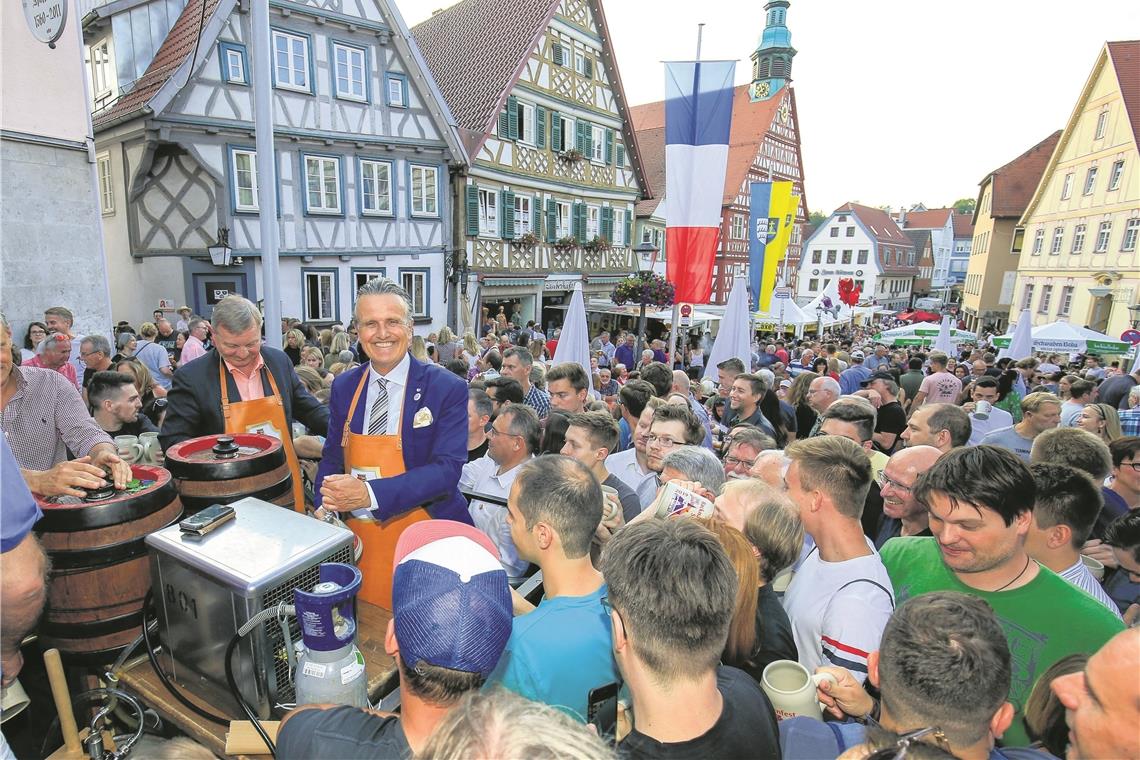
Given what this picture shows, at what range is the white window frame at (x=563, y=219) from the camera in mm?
20844

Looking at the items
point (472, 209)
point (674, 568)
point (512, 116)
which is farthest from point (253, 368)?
point (512, 116)

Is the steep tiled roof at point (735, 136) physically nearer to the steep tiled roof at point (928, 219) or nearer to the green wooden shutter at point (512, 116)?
the green wooden shutter at point (512, 116)

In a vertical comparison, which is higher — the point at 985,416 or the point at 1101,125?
the point at 1101,125

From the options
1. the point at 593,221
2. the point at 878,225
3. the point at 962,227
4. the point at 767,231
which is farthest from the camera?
the point at 962,227

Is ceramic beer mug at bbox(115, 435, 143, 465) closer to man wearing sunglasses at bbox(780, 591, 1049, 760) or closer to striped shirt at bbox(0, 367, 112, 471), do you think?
striped shirt at bbox(0, 367, 112, 471)

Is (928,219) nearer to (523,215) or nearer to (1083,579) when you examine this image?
(523,215)

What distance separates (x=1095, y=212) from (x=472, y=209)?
30.2 meters

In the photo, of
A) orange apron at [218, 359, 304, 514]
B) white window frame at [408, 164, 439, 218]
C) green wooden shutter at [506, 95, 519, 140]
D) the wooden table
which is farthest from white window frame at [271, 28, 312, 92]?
the wooden table

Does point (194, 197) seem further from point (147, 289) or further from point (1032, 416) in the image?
point (1032, 416)

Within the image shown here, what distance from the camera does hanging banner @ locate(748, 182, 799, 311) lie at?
46.4 ft

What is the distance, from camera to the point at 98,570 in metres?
1.78

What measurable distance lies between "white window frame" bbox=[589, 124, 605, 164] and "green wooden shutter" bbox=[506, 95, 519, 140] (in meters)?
3.92

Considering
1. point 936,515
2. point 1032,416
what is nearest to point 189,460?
point 936,515

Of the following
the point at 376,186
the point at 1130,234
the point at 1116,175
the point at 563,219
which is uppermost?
the point at 1116,175
